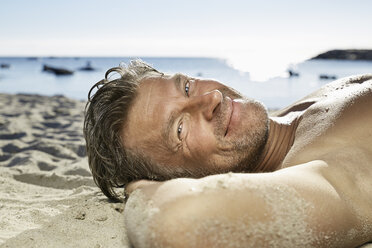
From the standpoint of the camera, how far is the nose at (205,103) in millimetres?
2250

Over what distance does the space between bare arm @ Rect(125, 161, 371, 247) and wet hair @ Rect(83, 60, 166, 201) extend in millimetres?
836

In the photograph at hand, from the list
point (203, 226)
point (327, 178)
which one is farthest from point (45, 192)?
point (327, 178)

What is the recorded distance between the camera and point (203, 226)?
1.25 meters

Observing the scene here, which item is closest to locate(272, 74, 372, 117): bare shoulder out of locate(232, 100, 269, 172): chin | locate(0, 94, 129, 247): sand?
locate(232, 100, 269, 172): chin

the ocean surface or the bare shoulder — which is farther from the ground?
the bare shoulder

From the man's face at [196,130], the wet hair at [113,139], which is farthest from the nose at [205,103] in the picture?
the wet hair at [113,139]

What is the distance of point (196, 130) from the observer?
87.7 inches

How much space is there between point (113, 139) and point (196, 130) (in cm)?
59

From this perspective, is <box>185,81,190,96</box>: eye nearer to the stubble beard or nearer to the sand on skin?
the stubble beard

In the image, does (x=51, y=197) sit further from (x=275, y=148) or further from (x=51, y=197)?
(x=275, y=148)

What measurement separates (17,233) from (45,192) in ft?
3.34

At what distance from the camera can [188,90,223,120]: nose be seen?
2250 millimetres

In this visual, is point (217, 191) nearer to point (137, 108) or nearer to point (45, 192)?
point (137, 108)

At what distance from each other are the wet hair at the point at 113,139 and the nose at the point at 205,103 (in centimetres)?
46
